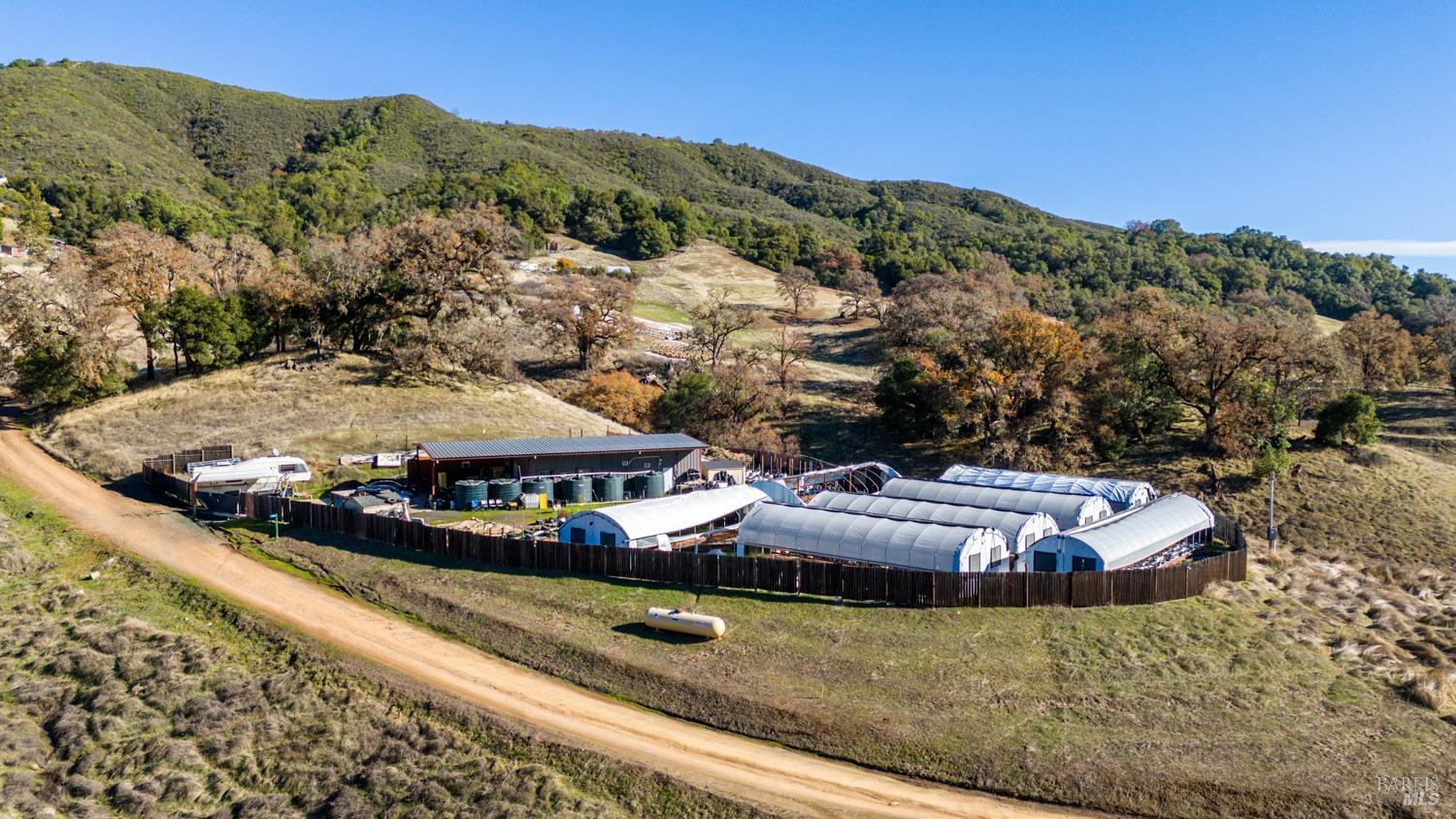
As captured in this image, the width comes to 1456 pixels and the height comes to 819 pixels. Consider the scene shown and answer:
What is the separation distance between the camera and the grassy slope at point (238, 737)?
1977cm

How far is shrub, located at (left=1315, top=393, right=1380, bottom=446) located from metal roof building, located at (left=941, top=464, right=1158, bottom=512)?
1802cm

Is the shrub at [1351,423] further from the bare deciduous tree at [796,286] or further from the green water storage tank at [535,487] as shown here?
the bare deciduous tree at [796,286]

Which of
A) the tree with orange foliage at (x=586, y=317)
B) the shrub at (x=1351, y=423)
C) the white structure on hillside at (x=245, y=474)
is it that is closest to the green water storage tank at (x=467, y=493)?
the white structure on hillside at (x=245, y=474)

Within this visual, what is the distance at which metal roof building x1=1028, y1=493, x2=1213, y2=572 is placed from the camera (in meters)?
33.7

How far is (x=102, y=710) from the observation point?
24.0m

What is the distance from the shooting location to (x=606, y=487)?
4875cm

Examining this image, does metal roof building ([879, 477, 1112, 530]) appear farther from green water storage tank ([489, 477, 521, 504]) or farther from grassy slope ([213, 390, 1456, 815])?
green water storage tank ([489, 477, 521, 504])

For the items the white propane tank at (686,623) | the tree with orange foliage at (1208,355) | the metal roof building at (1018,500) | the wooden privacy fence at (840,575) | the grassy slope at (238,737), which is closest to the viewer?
the grassy slope at (238,737)

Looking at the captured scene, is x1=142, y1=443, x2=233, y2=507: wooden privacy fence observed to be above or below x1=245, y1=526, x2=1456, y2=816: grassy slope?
above

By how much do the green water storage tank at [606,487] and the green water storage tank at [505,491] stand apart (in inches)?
170

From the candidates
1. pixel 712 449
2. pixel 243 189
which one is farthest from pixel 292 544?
pixel 243 189

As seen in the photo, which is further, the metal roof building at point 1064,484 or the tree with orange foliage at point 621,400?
the tree with orange foliage at point 621,400

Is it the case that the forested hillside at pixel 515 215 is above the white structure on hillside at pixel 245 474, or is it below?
above

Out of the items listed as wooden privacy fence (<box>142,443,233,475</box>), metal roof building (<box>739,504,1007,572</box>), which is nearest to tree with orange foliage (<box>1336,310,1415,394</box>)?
metal roof building (<box>739,504,1007,572</box>)
